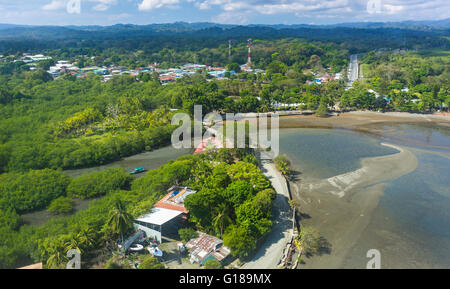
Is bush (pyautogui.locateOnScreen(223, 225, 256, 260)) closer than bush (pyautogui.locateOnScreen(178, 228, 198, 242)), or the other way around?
bush (pyautogui.locateOnScreen(223, 225, 256, 260))

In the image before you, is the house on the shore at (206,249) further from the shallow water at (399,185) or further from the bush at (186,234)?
the shallow water at (399,185)

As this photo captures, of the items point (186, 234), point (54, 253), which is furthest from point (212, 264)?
point (54, 253)

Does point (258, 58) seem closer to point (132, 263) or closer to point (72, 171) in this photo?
point (72, 171)

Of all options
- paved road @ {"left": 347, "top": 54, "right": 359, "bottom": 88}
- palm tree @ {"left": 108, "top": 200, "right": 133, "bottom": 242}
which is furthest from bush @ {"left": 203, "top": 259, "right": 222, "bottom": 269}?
paved road @ {"left": 347, "top": 54, "right": 359, "bottom": 88}

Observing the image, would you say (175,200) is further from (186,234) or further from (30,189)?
(30,189)

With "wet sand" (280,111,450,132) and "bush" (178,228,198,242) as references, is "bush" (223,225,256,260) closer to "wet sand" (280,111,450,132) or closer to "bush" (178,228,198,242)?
"bush" (178,228,198,242)

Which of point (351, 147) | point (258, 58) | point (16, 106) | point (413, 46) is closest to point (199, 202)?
point (351, 147)
